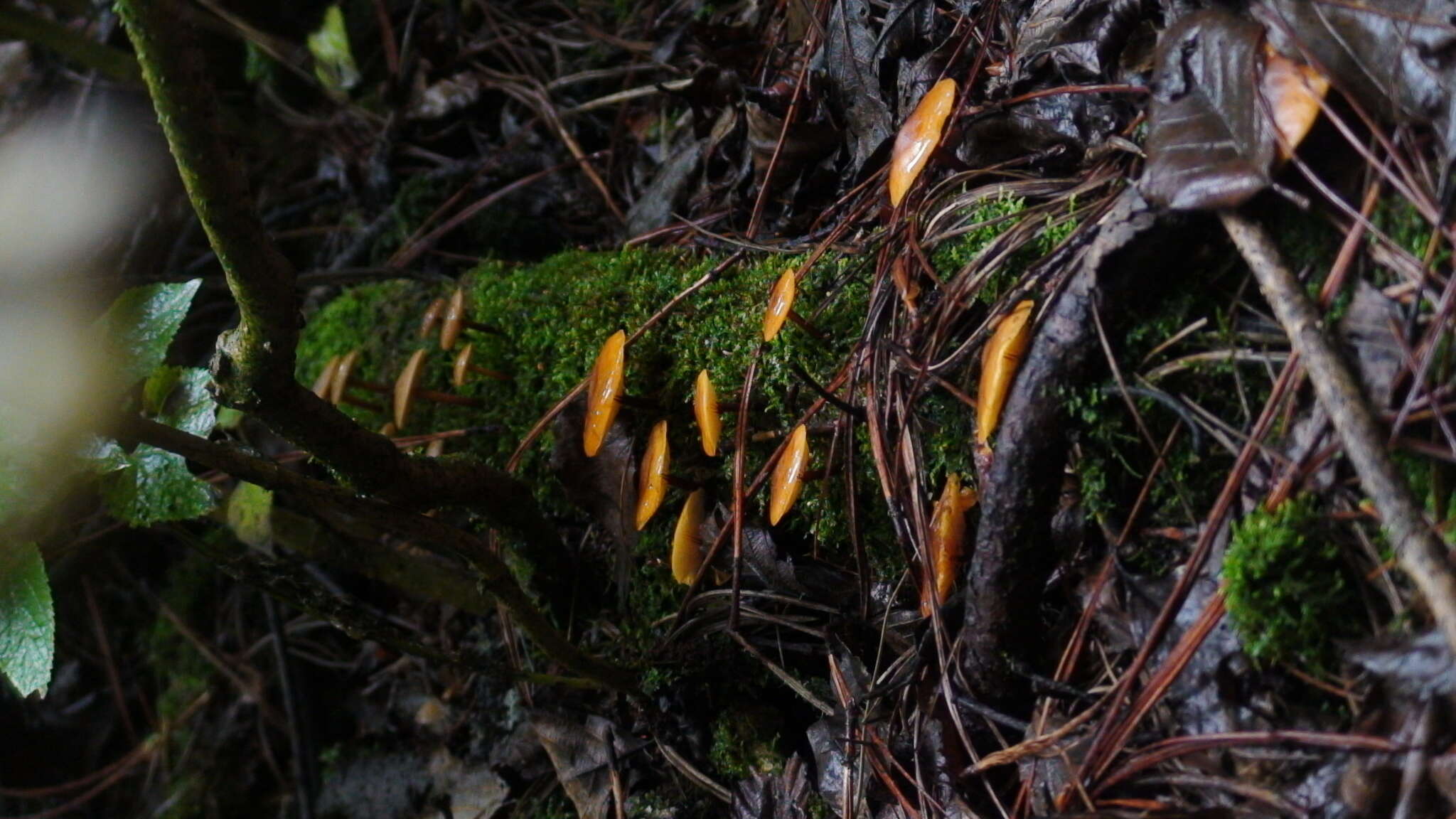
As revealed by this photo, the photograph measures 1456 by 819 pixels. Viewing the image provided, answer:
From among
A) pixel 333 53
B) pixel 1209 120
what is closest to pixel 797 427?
pixel 1209 120

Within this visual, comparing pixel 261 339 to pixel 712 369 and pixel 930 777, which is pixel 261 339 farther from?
pixel 930 777

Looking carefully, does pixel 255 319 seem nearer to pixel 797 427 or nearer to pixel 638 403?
pixel 638 403

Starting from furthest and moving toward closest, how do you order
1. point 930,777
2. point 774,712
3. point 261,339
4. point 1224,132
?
point 774,712 < point 930,777 < point 261,339 < point 1224,132

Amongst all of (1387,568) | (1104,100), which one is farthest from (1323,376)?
(1104,100)

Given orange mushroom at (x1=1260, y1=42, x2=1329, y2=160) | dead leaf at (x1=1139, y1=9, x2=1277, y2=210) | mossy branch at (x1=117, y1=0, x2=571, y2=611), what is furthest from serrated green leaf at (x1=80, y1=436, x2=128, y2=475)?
orange mushroom at (x1=1260, y1=42, x2=1329, y2=160)

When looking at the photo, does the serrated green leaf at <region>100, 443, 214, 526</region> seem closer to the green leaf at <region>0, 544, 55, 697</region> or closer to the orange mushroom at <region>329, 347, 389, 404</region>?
the green leaf at <region>0, 544, 55, 697</region>
